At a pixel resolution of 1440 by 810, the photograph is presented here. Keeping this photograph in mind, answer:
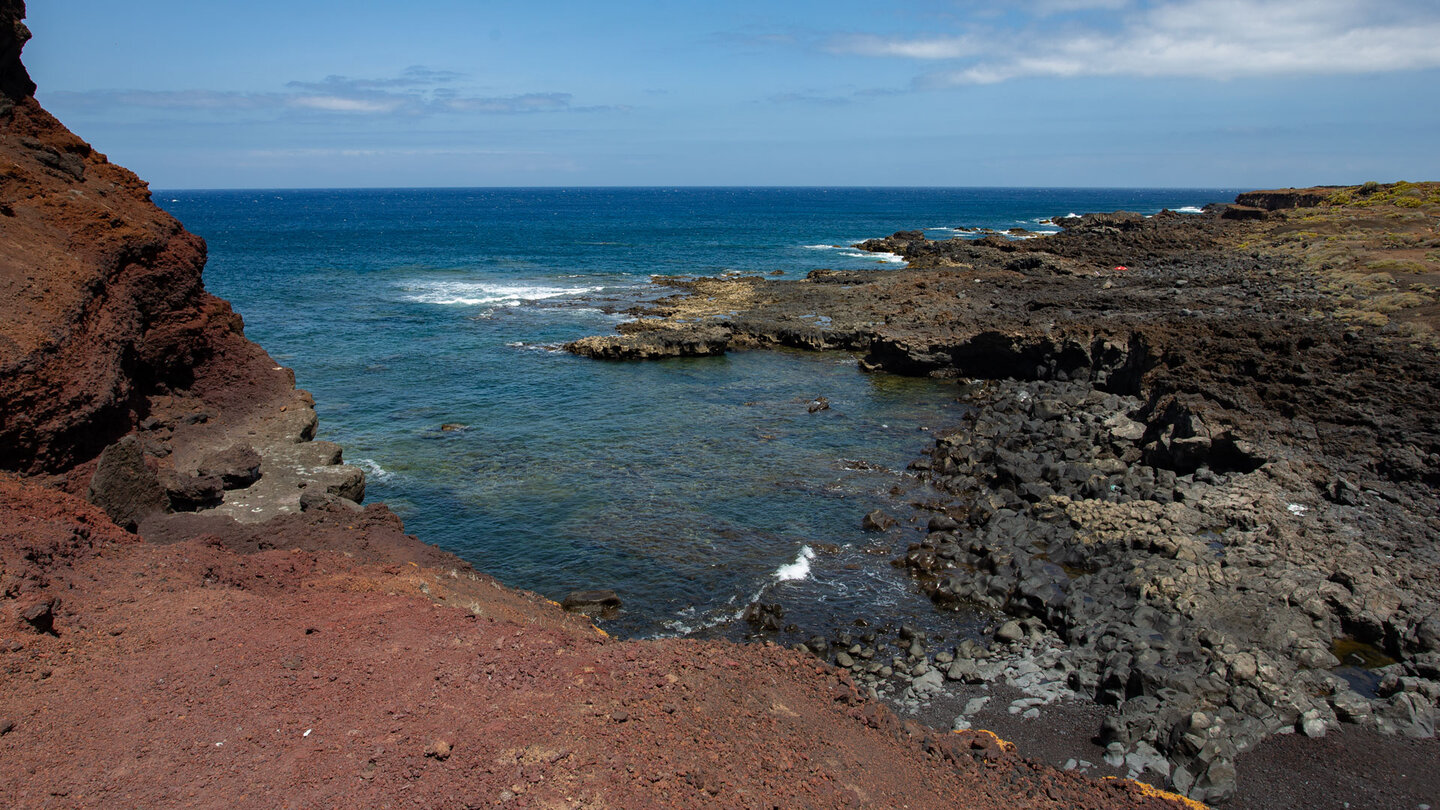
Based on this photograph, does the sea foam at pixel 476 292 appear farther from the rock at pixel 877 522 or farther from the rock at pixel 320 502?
the rock at pixel 320 502

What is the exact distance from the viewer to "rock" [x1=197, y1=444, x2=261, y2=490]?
1741cm

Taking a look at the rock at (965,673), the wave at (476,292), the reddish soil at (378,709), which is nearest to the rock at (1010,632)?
the rock at (965,673)

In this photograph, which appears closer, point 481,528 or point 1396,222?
point 481,528

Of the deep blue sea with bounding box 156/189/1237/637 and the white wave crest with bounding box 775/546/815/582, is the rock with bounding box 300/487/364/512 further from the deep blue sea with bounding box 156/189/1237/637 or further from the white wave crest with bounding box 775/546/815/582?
the white wave crest with bounding box 775/546/815/582

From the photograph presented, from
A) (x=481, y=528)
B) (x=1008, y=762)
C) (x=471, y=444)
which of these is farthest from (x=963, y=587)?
(x=471, y=444)

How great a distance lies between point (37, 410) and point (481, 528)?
11547mm

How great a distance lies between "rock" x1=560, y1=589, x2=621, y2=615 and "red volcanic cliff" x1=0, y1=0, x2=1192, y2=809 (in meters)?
2.01

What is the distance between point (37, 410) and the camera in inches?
565

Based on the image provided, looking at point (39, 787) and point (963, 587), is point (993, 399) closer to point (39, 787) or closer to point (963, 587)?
point (963, 587)

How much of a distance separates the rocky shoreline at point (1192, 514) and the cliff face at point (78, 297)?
614 inches

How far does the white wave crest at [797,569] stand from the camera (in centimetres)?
2158

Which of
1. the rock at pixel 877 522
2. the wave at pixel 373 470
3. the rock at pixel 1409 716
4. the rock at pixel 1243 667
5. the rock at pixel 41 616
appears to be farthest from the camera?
the wave at pixel 373 470

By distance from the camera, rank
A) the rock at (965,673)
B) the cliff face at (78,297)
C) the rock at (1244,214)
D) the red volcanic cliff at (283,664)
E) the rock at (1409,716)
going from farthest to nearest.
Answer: the rock at (1244,214) → the rock at (965,673) → the cliff face at (78,297) → the rock at (1409,716) → the red volcanic cliff at (283,664)

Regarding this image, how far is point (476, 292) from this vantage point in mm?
70062
